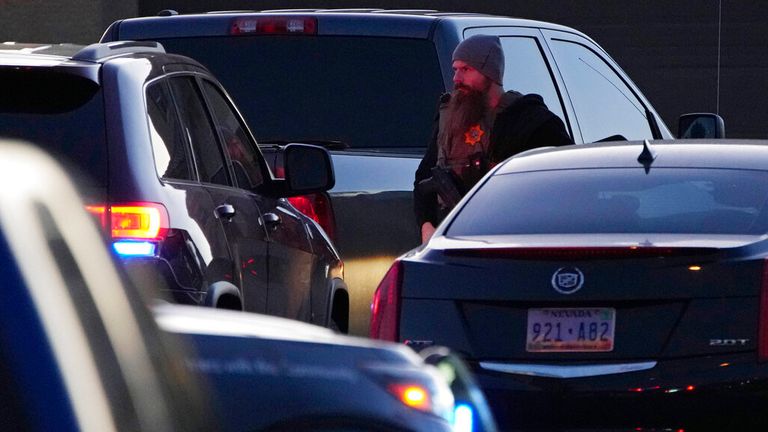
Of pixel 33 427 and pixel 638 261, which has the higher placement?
pixel 33 427

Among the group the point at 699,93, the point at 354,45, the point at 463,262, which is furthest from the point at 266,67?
the point at 699,93

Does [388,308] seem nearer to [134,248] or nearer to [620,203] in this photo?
[620,203]

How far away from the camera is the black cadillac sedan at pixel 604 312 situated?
20.4 ft

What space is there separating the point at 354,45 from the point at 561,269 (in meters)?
3.51

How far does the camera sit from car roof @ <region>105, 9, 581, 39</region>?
957 cm

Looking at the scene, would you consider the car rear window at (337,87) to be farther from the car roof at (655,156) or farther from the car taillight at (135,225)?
the car taillight at (135,225)

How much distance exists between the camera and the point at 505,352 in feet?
21.0

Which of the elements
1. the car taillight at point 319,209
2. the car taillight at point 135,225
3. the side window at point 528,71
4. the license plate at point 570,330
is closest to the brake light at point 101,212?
the car taillight at point 135,225

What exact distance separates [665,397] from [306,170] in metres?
1.80

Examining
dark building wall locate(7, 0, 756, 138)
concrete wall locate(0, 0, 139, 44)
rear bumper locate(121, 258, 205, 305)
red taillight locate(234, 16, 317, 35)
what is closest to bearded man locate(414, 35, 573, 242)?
red taillight locate(234, 16, 317, 35)

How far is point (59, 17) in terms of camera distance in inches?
1206

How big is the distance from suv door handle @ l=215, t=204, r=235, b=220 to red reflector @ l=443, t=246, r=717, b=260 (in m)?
0.85

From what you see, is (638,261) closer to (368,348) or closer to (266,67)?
(368,348)

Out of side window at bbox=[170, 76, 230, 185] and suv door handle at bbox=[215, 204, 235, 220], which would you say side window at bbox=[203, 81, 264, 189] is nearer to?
side window at bbox=[170, 76, 230, 185]
